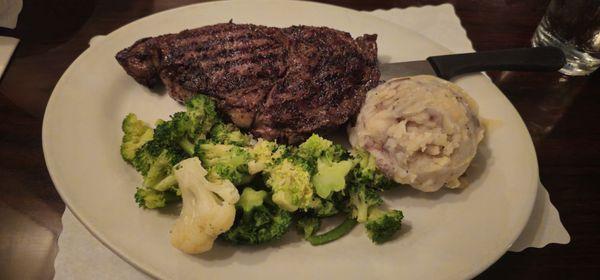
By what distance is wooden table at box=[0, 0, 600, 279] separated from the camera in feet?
6.66

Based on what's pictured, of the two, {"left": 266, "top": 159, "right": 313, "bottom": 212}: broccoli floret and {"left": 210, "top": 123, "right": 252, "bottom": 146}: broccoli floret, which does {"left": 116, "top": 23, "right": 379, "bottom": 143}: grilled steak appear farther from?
{"left": 266, "top": 159, "right": 313, "bottom": 212}: broccoli floret

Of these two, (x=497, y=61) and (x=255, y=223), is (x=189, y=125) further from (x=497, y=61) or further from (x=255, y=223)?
(x=497, y=61)

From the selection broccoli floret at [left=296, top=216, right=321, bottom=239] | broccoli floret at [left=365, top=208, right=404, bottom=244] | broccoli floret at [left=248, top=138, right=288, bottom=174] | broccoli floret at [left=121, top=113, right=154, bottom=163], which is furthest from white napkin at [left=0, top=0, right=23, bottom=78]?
broccoli floret at [left=365, top=208, right=404, bottom=244]

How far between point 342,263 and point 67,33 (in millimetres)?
2492

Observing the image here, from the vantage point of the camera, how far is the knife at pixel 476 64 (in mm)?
2504

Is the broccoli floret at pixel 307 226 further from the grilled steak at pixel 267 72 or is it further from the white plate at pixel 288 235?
the grilled steak at pixel 267 72

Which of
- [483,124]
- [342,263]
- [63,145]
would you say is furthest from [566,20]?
[63,145]

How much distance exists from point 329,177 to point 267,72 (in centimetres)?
68

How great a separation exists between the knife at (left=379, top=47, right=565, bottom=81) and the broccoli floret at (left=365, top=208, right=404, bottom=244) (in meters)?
0.95

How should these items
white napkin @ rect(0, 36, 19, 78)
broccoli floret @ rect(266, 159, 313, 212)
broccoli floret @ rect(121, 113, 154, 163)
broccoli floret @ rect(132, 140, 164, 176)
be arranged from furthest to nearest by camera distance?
white napkin @ rect(0, 36, 19, 78), broccoli floret @ rect(121, 113, 154, 163), broccoli floret @ rect(132, 140, 164, 176), broccoli floret @ rect(266, 159, 313, 212)

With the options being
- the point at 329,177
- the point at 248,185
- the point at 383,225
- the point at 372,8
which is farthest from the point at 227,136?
the point at 372,8

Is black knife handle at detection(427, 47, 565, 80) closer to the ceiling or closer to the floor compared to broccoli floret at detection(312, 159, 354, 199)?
closer to the ceiling

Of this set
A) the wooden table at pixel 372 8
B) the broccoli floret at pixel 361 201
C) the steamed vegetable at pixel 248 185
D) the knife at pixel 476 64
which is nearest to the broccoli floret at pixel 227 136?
the steamed vegetable at pixel 248 185

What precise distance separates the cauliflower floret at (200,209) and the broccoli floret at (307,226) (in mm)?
320
